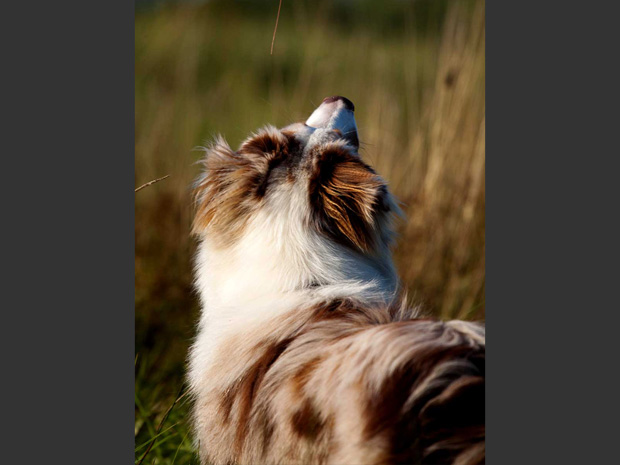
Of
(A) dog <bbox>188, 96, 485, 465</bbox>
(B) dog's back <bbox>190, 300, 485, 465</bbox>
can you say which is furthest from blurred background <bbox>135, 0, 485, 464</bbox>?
(B) dog's back <bbox>190, 300, 485, 465</bbox>

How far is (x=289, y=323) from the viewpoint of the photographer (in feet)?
7.97

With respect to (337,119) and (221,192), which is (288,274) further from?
(337,119)

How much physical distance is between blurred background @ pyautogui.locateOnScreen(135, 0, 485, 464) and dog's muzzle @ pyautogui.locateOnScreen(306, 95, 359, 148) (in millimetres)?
1162

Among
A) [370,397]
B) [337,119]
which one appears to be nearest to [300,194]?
[337,119]

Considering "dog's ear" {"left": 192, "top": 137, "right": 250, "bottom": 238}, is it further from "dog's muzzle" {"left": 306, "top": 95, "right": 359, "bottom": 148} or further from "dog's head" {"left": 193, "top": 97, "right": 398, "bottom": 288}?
"dog's muzzle" {"left": 306, "top": 95, "right": 359, "bottom": 148}

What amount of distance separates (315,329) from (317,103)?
2.56 m

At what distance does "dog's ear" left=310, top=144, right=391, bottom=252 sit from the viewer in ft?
8.63

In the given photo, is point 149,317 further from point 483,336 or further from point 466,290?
point 483,336

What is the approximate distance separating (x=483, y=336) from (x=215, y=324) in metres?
1.05

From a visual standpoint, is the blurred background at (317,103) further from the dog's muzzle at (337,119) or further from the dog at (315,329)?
the dog at (315,329)

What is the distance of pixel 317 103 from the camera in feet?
15.1

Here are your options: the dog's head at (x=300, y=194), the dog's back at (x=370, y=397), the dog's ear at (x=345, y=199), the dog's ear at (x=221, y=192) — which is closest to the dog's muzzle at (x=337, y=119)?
the dog's head at (x=300, y=194)

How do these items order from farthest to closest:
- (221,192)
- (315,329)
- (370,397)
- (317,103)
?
(317,103) → (221,192) → (315,329) → (370,397)

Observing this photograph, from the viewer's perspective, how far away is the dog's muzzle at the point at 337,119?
2.91 metres
